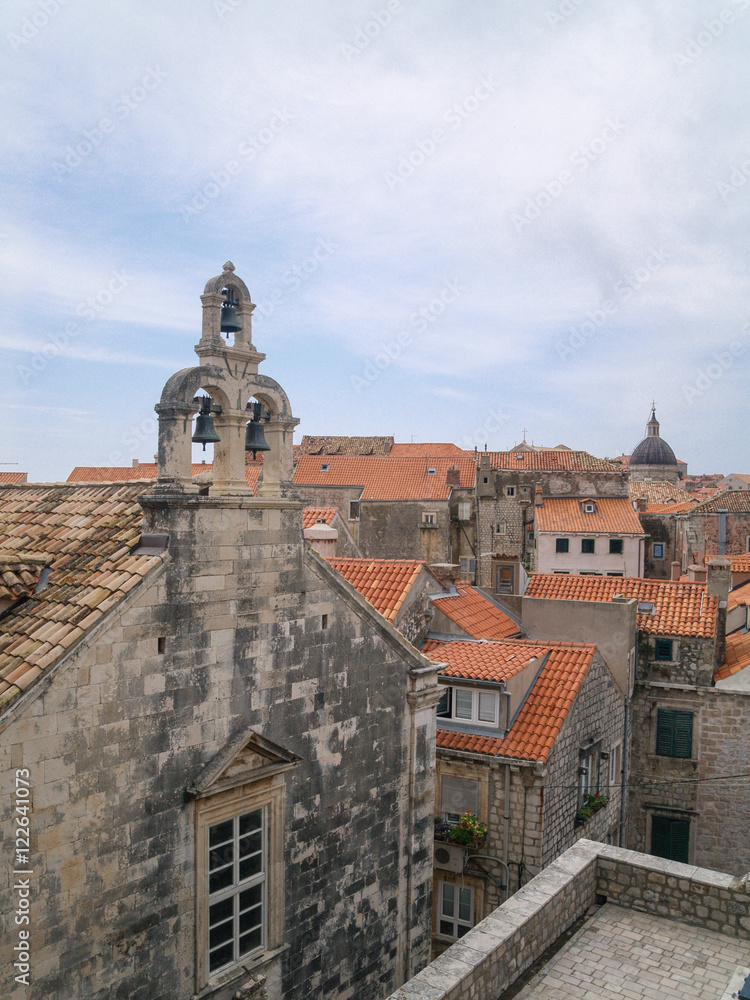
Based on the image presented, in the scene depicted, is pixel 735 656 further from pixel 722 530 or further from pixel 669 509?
pixel 669 509

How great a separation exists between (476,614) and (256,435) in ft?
40.5

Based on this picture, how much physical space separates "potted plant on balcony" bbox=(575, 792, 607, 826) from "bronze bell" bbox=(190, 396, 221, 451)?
12.7 metres

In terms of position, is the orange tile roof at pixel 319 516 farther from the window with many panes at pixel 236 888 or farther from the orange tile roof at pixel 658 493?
the orange tile roof at pixel 658 493

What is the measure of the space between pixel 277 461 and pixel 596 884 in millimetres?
6507

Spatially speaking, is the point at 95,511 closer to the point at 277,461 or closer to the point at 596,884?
the point at 277,461

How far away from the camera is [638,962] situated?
820 cm

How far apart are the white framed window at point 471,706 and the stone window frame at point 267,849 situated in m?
7.39

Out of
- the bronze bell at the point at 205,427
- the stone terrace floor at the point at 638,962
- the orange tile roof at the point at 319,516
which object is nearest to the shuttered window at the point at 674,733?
the orange tile roof at the point at 319,516

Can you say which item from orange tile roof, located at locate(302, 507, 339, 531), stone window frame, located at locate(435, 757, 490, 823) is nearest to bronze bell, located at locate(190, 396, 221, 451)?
stone window frame, located at locate(435, 757, 490, 823)

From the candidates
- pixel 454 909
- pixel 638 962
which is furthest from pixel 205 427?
pixel 454 909

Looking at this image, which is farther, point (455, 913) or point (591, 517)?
point (591, 517)

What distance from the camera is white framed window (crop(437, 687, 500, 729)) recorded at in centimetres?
1603

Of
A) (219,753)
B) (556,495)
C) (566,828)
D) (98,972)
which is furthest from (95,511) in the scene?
(556,495)

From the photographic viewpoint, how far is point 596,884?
31.1ft
